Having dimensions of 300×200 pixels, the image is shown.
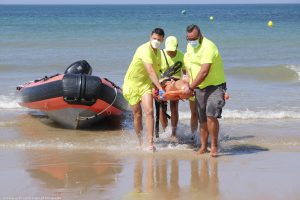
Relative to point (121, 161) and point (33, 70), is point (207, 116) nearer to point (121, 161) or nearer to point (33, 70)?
point (121, 161)

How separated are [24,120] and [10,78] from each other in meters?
5.25

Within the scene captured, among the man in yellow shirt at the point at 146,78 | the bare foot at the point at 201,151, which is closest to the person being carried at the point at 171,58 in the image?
the man in yellow shirt at the point at 146,78

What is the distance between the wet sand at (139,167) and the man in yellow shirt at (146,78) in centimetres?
47

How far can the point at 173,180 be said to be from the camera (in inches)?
228

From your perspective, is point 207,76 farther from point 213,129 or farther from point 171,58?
point 171,58

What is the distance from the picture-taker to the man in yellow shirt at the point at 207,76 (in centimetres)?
641

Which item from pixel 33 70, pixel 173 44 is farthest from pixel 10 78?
pixel 173 44

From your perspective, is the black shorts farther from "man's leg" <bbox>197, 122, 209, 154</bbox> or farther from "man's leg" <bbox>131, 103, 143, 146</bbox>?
"man's leg" <bbox>131, 103, 143, 146</bbox>

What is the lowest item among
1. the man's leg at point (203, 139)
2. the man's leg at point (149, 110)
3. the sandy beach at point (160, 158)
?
the sandy beach at point (160, 158)

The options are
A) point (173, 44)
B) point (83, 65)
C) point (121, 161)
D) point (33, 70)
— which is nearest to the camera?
point (121, 161)

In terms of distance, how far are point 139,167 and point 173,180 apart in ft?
2.03

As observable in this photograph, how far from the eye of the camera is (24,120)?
9.45 m

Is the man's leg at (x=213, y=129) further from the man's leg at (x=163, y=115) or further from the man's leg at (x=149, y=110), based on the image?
the man's leg at (x=163, y=115)

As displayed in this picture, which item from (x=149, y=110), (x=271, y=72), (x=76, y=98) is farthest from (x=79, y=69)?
(x=271, y=72)
